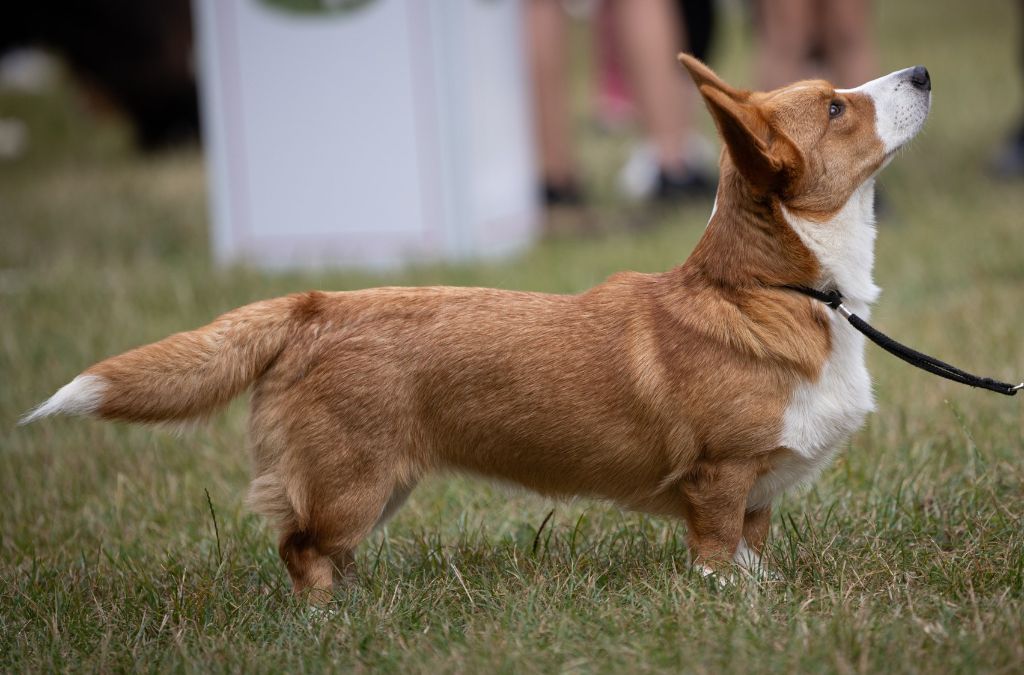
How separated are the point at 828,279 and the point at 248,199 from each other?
3717mm

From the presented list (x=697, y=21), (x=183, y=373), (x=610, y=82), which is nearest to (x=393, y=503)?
(x=183, y=373)

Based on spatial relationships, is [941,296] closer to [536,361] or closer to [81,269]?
[536,361]

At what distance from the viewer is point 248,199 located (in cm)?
558

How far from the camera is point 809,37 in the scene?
6340mm

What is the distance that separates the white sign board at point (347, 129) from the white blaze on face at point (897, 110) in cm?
318

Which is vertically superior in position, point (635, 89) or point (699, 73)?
point (635, 89)

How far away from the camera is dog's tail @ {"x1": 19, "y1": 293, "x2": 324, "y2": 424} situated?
224 cm

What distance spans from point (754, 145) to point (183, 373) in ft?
3.70

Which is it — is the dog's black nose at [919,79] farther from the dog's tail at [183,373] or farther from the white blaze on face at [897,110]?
the dog's tail at [183,373]

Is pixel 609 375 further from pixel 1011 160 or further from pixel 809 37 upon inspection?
pixel 1011 160

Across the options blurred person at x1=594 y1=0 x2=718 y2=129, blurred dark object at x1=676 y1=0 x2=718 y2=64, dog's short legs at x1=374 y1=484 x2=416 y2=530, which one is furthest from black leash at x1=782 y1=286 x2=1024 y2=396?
blurred person at x1=594 y1=0 x2=718 y2=129

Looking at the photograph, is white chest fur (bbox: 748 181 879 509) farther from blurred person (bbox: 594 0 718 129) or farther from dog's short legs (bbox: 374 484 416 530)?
blurred person (bbox: 594 0 718 129)

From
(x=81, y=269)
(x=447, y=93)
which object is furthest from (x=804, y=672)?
(x=81, y=269)

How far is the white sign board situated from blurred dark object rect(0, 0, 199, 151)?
3.77m
